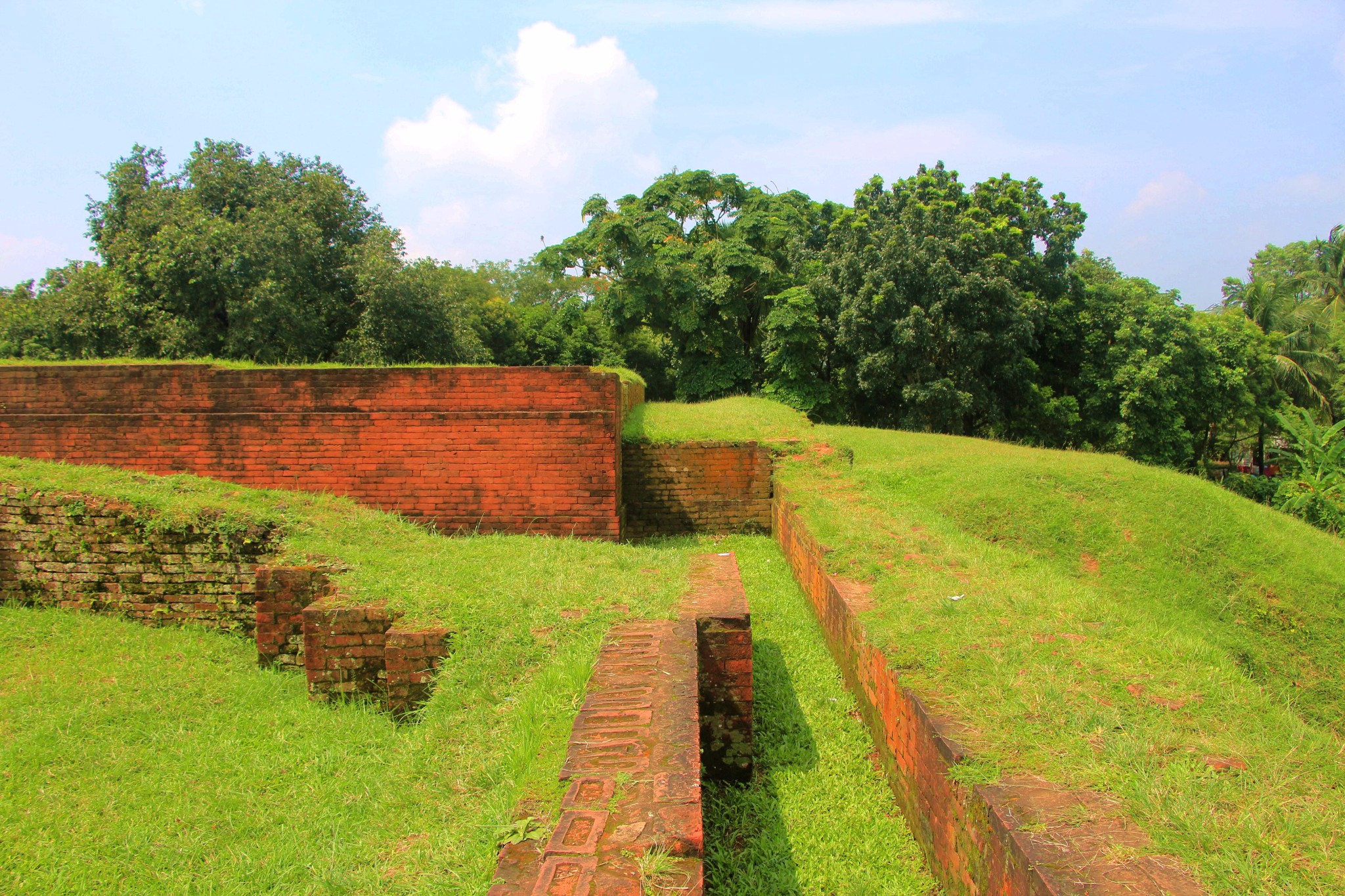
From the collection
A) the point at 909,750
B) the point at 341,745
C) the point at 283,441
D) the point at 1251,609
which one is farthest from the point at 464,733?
the point at 1251,609

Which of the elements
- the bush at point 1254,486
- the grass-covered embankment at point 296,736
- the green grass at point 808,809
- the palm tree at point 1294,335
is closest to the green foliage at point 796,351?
the bush at point 1254,486

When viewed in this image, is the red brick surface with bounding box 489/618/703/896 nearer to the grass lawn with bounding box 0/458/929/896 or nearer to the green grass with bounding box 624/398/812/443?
the grass lawn with bounding box 0/458/929/896

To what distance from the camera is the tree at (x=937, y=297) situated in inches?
567

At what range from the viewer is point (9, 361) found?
6871 mm

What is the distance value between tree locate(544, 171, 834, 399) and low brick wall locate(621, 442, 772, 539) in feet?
29.1

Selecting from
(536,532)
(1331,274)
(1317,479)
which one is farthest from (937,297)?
(1331,274)

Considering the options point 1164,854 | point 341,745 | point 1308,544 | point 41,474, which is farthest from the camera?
point 1308,544

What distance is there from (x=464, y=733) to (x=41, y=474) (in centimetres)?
468

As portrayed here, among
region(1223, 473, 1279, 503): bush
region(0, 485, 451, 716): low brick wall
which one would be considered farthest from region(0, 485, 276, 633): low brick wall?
region(1223, 473, 1279, 503): bush

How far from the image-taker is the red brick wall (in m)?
6.33

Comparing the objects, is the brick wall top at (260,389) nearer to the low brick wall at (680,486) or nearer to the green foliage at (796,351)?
the low brick wall at (680,486)

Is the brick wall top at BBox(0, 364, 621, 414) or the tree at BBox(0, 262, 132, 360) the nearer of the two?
the brick wall top at BBox(0, 364, 621, 414)

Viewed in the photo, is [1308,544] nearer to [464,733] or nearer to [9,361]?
[464,733]

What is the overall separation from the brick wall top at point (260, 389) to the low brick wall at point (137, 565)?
158 centimetres
